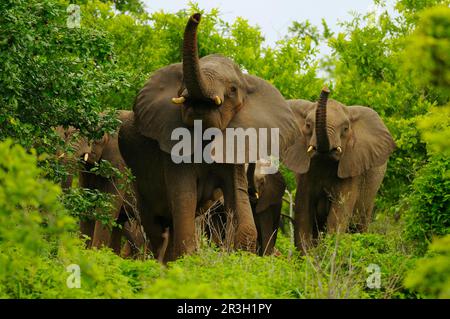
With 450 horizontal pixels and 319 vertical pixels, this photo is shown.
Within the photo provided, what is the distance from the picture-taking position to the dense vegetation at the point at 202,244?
9.46 metres

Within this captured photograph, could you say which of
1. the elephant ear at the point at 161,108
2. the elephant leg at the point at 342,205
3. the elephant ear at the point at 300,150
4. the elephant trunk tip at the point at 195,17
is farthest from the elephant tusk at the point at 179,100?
the elephant ear at the point at 300,150

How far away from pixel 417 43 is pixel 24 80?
6268 mm

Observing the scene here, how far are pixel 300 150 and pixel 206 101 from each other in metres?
3.70

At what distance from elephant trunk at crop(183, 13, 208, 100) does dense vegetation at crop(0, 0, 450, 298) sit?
1.20m

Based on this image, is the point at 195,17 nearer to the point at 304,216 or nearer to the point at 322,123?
the point at 322,123

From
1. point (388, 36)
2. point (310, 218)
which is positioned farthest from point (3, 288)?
point (388, 36)

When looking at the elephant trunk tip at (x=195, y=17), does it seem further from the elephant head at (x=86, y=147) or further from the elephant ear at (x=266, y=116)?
the elephant head at (x=86, y=147)

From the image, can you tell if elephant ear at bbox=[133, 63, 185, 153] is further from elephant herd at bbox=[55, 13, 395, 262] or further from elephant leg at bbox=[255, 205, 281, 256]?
elephant leg at bbox=[255, 205, 281, 256]

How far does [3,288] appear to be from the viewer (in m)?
10.6

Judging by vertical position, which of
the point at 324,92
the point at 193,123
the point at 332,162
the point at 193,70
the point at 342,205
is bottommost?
the point at 342,205

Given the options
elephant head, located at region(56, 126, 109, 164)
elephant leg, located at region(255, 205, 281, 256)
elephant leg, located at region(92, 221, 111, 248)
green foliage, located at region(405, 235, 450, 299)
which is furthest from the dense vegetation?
elephant leg, located at region(92, 221, 111, 248)

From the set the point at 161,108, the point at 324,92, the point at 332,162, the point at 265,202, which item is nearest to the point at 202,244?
the point at 161,108

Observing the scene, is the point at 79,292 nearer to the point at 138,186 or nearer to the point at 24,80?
the point at 24,80

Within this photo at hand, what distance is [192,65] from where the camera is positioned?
45.2 feet
